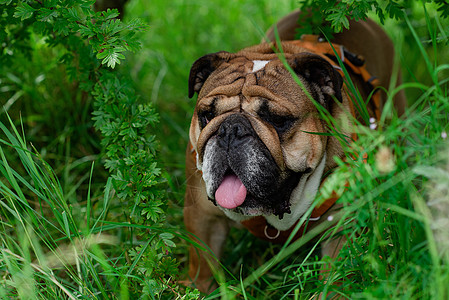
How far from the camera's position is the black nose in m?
2.38

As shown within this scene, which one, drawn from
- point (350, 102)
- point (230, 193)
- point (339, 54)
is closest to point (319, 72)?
point (350, 102)

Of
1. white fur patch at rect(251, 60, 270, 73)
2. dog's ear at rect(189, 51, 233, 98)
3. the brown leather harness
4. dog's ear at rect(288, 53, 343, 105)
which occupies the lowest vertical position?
the brown leather harness

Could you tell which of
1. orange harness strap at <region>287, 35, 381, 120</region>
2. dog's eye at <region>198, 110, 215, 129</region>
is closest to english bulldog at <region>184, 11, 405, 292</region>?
dog's eye at <region>198, 110, 215, 129</region>

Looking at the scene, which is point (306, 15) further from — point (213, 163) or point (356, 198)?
point (356, 198)

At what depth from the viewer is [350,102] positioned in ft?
8.94

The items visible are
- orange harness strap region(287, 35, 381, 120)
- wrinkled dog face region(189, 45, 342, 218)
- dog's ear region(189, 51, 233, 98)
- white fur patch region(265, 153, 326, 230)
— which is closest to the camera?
wrinkled dog face region(189, 45, 342, 218)

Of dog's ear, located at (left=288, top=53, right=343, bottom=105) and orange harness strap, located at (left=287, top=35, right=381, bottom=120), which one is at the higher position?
dog's ear, located at (left=288, top=53, right=343, bottom=105)

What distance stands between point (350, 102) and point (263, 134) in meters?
0.61

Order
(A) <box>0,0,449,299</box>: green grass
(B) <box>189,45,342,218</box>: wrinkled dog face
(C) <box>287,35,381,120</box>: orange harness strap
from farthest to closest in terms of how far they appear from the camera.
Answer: (C) <box>287,35,381,120</box>: orange harness strap → (B) <box>189,45,342,218</box>: wrinkled dog face → (A) <box>0,0,449,299</box>: green grass

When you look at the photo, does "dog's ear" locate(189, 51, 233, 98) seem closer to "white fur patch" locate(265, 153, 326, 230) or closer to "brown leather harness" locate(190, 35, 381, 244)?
"brown leather harness" locate(190, 35, 381, 244)

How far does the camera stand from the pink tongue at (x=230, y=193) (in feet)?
7.91

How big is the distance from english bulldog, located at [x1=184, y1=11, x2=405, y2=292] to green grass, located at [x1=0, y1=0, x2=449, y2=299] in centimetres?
27

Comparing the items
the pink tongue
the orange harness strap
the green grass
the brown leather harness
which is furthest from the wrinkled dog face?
the orange harness strap

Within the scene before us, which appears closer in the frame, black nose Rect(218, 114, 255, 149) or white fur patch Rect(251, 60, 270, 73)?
black nose Rect(218, 114, 255, 149)
